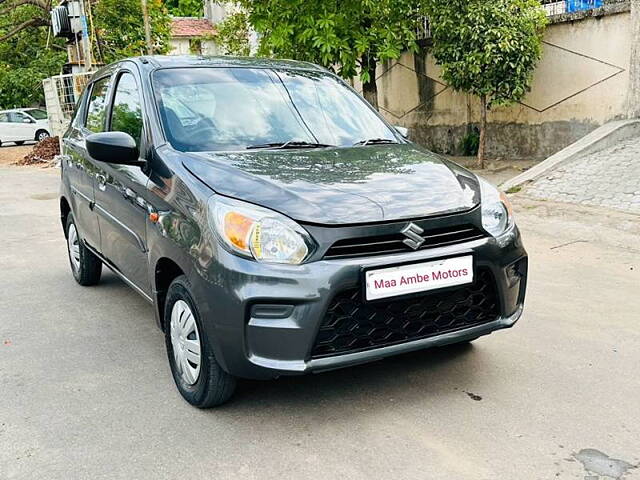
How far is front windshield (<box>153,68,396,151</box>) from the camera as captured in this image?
3717 mm

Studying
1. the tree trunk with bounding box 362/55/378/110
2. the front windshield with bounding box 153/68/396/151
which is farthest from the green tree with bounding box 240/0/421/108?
the front windshield with bounding box 153/68/396/151

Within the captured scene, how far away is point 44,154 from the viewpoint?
19.3m

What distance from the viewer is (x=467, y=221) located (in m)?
3.10

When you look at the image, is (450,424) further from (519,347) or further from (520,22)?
(520,22)

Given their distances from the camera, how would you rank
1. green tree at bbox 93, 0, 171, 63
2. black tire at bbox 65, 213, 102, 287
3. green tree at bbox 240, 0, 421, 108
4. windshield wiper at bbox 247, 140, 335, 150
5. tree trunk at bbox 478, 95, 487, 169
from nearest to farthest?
windshield wiper at bbox 247, 140, 335, 150 → black tire at bbox 65, 213, 102, 287 → green tree at bbox 240, 0, 421, 108 → tree trunk at bbox 478, 95, 487, 169 → green tree at bbox 93, 0, 171, 63

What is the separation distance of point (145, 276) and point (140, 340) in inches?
29.2

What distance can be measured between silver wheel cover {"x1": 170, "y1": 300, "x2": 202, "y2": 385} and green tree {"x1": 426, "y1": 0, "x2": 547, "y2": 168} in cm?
791

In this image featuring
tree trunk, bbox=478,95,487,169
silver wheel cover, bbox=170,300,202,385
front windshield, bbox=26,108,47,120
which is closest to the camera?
silver wheel cover, bbox=170,300,202,385

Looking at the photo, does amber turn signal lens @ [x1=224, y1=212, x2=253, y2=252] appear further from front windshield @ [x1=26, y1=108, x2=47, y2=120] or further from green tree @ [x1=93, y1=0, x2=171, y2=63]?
front windshield @ [x1=26, y1=108, x2=47, y2=120]

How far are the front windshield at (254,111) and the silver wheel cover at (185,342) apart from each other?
90 centimetres

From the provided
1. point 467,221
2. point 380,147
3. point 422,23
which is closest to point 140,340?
point 380,147

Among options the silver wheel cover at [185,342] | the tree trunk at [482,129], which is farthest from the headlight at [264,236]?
the tree trunk at [482,129]

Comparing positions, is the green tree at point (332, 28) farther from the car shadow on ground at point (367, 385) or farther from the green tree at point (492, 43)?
the car shadow on ground at point (367, 385)

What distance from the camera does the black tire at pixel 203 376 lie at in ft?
10.1
